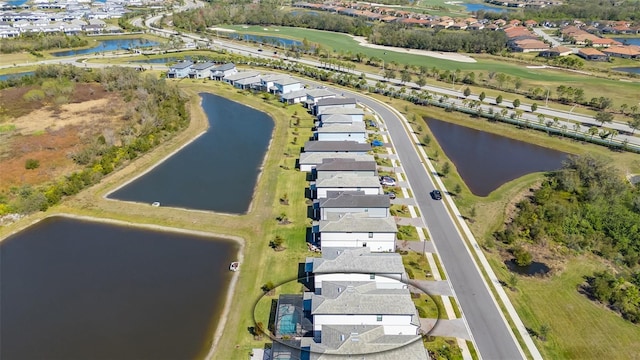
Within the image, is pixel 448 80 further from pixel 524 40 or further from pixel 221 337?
pixel 221 337

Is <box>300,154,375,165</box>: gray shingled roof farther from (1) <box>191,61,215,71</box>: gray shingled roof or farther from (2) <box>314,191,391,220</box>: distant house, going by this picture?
(1) <box>191,61,215,71</box>: gray shingled roof

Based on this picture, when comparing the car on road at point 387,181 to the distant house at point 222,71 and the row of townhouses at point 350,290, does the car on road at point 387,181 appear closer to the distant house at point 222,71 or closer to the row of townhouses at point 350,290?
the row of townhouses at point 350,290

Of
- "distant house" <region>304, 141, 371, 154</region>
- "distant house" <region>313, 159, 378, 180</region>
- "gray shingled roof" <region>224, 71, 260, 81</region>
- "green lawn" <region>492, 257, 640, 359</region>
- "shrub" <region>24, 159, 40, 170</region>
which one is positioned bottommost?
"green lawn" <region>492, 257, 640, 359</region>

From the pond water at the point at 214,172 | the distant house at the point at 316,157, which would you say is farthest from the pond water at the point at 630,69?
the pond water at the point at 214,172

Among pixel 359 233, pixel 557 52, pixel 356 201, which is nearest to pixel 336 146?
pixel 356 201

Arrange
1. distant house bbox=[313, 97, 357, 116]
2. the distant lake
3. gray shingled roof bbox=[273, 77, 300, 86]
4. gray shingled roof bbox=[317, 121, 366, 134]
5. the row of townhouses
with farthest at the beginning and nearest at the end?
the distant lake < gray shingled roof bbox=[273, 77, 300, 86] < distant house bbox=[313, 97, 357, 116] < gray shingled roof bbox=[317, 121, 366, 134] < the row of townhouses

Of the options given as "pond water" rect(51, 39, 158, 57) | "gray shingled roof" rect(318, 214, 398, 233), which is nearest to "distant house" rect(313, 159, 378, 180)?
"gray shingled roof" rect(318, 214, 398, 233)
